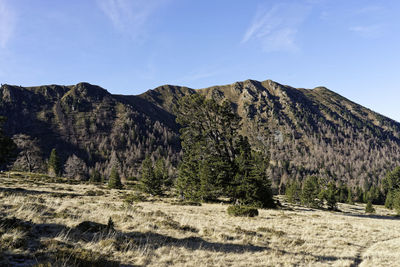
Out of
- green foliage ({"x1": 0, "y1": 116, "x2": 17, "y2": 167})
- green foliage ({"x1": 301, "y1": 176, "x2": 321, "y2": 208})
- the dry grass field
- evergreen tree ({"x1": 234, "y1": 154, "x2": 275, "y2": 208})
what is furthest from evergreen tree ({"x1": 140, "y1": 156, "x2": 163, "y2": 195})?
green foliage ({"x1": 301, "y1": 176, "x2": 321, "y2": 208})

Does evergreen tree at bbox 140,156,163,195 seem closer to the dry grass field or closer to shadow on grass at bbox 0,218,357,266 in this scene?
the dry grass field

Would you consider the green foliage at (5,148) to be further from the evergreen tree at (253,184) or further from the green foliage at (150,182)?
the evergreen tree at (253,184)

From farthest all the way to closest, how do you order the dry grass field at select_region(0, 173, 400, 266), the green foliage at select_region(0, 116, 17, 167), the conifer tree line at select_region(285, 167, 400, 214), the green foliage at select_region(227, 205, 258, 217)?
the conifer tree line at select_region(285, 167, 400, 214) → the green foliage at select_region(0, 116, 17, 167) → the green foliage at select_region(227, 205, 258, 217) → the dry grass field at select_region(0, 173, 400, 266)

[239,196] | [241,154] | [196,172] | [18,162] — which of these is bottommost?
[18,162]

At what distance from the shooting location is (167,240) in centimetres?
901

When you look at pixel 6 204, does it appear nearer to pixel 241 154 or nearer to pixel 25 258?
pixel 25 258

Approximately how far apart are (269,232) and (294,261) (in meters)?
4.35

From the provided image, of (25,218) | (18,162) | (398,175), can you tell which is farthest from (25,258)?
(18,162)

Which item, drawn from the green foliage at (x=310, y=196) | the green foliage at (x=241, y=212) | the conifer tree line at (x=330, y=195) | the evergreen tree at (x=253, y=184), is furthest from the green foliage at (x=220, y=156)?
the green foliage at (x=310, y=196)

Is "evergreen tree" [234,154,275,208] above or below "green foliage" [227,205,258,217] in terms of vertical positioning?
above

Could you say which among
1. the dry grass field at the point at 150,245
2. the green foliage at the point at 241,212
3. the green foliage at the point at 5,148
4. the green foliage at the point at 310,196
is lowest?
the green foliage at the point at 310,196

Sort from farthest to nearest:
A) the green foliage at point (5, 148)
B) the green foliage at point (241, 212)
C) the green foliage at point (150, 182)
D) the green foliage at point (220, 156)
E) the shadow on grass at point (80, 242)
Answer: the green foliage at point (150, 182) → the green foliage at point (5, 148) → the green foliage at point (220, 156) → the green foliage at point (241, 212) → the shadow on grass at point (80, 242)

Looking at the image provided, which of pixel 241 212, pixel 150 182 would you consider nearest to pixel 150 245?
pixel 241 212

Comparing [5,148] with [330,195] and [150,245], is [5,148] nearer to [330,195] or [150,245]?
[150,245]
